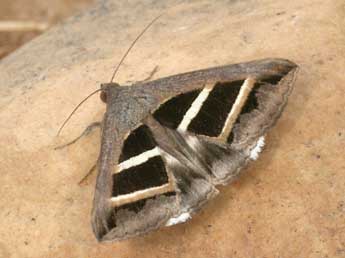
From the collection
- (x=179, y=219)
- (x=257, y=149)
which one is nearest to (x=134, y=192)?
(x=179, y=219)

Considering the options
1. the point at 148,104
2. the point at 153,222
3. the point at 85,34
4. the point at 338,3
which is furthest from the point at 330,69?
the point at 85,34

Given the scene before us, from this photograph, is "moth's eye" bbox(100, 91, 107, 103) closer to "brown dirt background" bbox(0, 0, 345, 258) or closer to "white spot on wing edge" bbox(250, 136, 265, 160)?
"brown dirt background" bbox(0, 0, 345, 258)

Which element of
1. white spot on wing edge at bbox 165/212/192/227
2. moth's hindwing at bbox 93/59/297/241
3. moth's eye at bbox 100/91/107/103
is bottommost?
white spot on wing edge at bbox 165/212/192/227

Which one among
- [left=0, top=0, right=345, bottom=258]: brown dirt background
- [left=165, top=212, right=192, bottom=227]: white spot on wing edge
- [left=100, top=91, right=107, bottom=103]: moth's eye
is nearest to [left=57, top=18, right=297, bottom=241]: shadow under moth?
[left=165, top=212, right=192, bottom=227]: white spot on wing edge

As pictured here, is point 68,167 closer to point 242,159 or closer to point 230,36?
point 242,159

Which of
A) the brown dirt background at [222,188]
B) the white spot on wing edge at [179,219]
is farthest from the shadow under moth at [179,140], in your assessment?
the brown dirt background at [222,188]

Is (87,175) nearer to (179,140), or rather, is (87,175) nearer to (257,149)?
(179,140)

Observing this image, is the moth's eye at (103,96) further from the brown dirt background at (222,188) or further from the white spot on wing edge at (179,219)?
the white spot on wing edge at (179,219)
